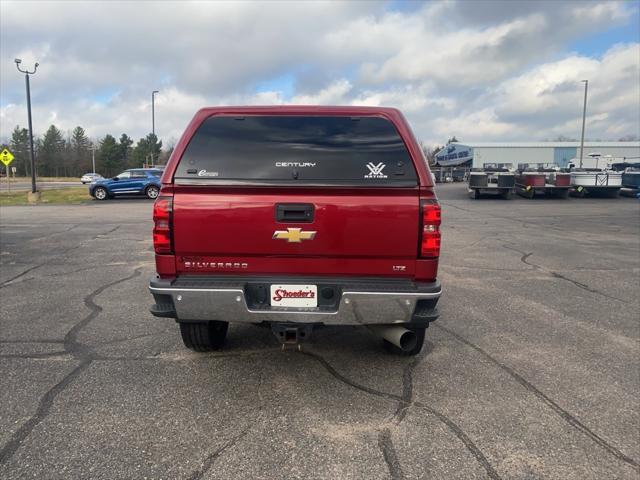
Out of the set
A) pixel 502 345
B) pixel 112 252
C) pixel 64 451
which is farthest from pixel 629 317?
pixel 112 252

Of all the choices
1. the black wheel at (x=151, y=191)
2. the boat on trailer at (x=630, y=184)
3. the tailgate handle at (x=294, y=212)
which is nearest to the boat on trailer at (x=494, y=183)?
the boat on trailer at (x=630, y=184)

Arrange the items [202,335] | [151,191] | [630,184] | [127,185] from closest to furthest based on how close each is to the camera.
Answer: [202,335] < [127,185] < [151,191] < [630,184]

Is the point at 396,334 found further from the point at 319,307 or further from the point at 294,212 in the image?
the point at 294,212

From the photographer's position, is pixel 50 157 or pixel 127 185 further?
pixel 50 157

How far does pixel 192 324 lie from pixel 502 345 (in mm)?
2840

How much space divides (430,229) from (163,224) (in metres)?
1.83

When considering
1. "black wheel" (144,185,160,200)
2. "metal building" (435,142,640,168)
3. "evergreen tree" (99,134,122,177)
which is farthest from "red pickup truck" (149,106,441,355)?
"evergreen tree" (99,134,122,177)

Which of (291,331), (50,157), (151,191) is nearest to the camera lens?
(291,331)

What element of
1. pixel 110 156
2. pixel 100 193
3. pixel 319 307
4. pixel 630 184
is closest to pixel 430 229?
A: pixel 319 307

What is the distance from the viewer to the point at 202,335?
395 cm

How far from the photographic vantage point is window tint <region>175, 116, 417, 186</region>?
10.7ft

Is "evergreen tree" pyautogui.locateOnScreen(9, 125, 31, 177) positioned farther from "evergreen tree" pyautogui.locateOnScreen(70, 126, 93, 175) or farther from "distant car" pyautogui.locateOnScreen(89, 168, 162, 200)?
"distant car" pyautogui.locateOnScreen(89, 168, 162, 200)

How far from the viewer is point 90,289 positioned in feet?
21.2

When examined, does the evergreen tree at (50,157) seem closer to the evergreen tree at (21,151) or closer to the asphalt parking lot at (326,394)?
the evergreen tree at (21,151)
